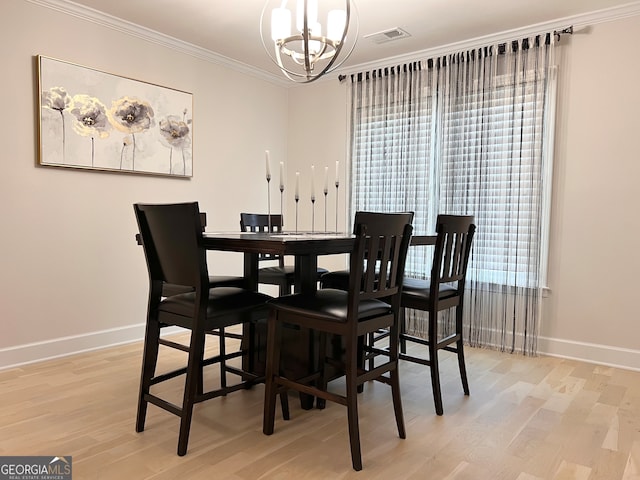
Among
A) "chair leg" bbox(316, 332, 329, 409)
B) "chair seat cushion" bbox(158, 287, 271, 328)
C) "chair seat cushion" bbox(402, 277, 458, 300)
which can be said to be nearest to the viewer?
"chair seat cushion" bbox(158, 287, 271, 328)

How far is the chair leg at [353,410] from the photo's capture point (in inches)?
70.4

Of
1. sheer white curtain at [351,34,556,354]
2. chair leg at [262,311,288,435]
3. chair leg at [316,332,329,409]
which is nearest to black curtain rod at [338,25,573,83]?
sheer white curtain at [351,34,556,354]

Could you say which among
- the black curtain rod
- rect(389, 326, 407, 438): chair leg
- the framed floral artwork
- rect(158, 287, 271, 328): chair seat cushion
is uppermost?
the black curtain rod

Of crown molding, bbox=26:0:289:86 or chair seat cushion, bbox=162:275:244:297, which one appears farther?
crown molding, bbox=26:0:289:86

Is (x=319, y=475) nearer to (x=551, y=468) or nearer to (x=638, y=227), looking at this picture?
(x=551, y=468)

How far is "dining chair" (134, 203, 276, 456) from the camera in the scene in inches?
72.7

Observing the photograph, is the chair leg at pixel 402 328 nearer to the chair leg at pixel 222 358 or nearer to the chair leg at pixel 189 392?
the chair leg at pixel 222 358

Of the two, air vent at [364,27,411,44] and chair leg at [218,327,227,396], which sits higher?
air vent at [364,27,411,44]

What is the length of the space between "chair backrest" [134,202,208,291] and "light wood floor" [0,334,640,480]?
0.73 metres

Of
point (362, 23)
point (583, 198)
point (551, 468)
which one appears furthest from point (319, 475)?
point (362, 23)

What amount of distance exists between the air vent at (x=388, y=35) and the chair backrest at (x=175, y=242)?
2.47 metres

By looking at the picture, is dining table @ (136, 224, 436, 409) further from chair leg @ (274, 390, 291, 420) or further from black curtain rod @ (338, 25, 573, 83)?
black curtain rod @ (338, 25, 573, 83)

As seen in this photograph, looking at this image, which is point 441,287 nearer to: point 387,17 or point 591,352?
point 591,352

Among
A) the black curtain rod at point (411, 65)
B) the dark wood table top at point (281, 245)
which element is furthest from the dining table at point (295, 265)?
the black curtain rod at point (411, 65)
